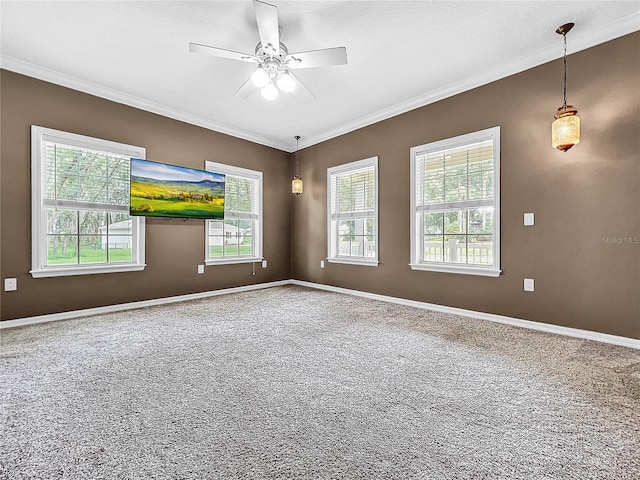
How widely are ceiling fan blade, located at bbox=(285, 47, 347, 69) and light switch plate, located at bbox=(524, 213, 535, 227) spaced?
7.91 feet

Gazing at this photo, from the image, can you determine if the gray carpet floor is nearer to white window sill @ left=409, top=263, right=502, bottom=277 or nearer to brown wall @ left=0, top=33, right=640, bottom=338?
brown wall @ left=0, top=33, right=640, bottom=338

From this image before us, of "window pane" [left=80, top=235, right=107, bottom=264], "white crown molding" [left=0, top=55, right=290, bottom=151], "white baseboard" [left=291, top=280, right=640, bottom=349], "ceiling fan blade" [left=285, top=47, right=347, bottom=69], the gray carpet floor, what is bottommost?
the gray carpet floor

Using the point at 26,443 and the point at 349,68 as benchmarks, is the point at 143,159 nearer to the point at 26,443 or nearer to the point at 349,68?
the point at 349,68

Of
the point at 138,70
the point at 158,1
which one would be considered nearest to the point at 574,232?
the point at 158,1

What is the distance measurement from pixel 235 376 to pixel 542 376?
6.89 ft

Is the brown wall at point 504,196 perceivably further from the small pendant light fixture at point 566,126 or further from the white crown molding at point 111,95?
the small pendant light fixture at point 566,126

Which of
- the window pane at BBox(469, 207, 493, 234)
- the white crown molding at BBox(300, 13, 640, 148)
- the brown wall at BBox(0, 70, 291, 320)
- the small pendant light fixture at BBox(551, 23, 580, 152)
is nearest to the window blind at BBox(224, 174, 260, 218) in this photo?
the brown wall at BBox(0, 70, 291, 320)

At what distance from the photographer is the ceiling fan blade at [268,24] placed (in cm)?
202

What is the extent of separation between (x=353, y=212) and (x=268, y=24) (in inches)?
123

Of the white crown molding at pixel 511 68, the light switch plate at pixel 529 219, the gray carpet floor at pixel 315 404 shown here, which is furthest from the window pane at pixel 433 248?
the white crown molding at pixel 511 68

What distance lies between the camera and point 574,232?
280 centimetres

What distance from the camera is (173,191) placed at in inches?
165

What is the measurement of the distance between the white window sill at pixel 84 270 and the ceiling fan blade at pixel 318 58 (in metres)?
3.23

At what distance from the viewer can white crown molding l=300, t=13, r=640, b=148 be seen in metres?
2.55
